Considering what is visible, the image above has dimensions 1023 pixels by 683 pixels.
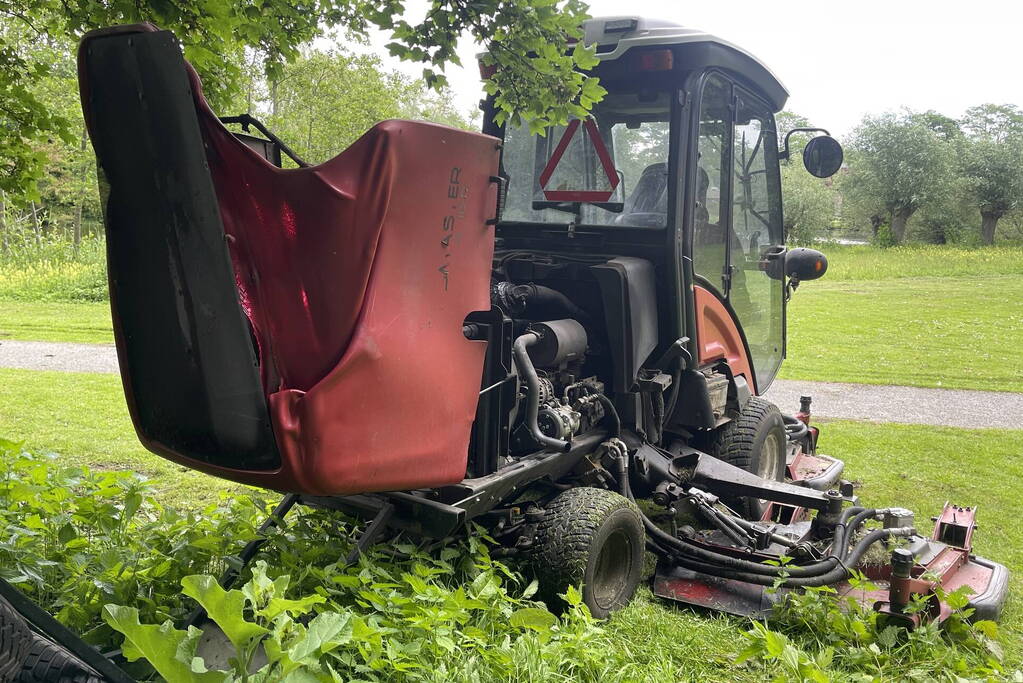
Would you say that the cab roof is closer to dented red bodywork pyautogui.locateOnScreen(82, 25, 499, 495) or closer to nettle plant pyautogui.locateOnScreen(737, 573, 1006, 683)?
dented red bodywork pyautogui.locateOnScreen(82, 25, 499, 495)

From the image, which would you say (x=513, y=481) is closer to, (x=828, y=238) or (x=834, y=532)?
(x=834, y=532)

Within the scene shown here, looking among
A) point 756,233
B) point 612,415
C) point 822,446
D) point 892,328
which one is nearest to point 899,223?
point 892,328

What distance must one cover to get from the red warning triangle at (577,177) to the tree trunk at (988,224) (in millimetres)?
38593

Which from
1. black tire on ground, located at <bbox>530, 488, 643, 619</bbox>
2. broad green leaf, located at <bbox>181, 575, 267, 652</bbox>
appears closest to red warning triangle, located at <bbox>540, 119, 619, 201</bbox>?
black tire on ground, located at <bbox>530, 488, 643, 619</bbox>

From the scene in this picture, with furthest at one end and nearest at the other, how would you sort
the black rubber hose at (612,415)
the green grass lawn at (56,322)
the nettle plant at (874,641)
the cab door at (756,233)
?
1. the green grass lawn at (56,322)
2. the cab door at (756,233)
3. the black rubber hose at (612,415)
4. the nettle plant at (874,641)

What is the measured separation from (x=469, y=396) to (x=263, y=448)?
73 centimetres

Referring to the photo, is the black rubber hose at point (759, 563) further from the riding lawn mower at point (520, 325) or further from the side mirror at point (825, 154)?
the side mirror at point (825, 154)

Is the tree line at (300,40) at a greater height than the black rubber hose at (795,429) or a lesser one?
greater

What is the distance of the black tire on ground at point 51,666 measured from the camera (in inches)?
76.0

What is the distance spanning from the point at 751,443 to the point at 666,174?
1.58 meters

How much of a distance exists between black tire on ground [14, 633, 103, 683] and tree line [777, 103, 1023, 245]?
40674 millimetres

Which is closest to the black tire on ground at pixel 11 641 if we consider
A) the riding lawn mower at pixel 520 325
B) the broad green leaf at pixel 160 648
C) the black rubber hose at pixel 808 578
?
the broad green leaf at pixel 160 648

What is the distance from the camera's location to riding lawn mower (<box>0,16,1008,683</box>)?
8.04 ft

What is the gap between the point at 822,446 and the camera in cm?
744
